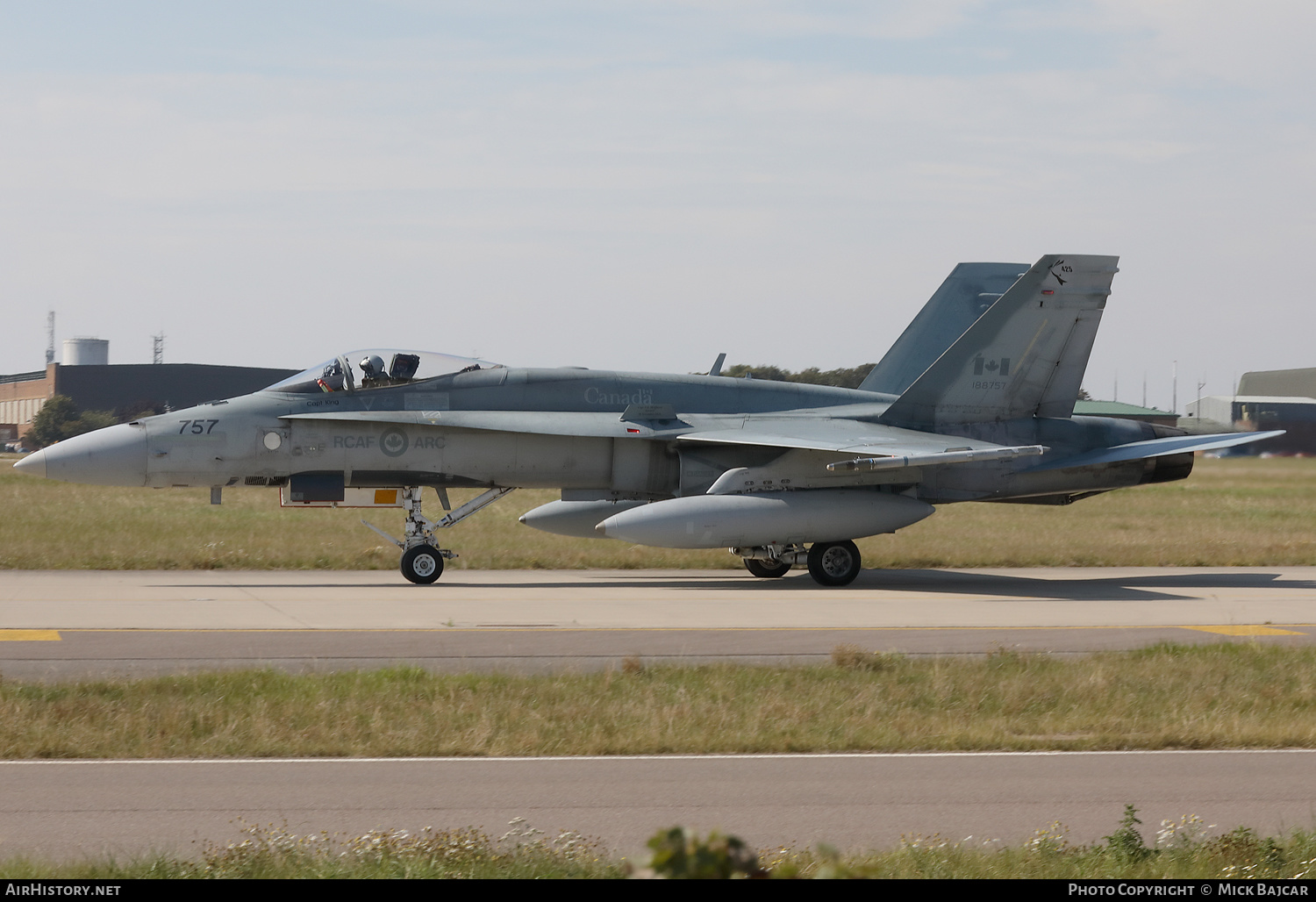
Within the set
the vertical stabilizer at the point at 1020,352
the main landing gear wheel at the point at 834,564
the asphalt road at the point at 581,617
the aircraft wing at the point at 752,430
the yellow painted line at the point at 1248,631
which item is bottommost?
the asphalt road at the point at 581,617

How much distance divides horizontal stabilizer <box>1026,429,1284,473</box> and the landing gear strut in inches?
352

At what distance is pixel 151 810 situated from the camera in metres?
6.52

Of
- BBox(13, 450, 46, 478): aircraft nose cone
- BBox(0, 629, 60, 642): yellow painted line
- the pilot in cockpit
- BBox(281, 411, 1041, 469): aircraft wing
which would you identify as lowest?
BBox(0, 629, 60, 642): yellow painted line

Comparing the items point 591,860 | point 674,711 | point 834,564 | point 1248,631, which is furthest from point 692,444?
point 591,860

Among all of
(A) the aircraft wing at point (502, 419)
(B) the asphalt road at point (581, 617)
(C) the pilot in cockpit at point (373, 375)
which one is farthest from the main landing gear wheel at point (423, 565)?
(C) the pilot in cockpit at point (373, 375)

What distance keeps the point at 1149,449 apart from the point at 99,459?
15.7m

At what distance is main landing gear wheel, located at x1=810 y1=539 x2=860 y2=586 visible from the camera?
19.4 meters

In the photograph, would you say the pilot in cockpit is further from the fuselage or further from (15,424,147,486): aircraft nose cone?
(15,424,147,486): aircraft nose cone

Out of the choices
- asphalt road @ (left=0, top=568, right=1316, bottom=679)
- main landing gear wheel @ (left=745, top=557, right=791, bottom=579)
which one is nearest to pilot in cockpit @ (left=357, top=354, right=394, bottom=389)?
asphalt road @ (left=0, top=568, right=1316, bottom=679)

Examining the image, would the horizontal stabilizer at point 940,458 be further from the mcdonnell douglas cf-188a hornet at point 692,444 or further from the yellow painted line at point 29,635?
the yellow painted line at point 29,635

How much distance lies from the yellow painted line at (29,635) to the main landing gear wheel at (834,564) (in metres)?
10.6

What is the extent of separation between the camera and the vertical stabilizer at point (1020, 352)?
67.2 feet

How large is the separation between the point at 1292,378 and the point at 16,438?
3849 inches
